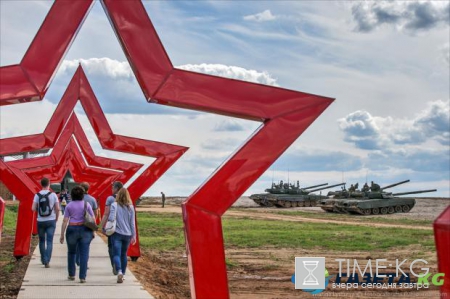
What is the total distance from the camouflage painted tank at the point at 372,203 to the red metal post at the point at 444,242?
133ft

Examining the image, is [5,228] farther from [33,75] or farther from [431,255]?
[33,75]

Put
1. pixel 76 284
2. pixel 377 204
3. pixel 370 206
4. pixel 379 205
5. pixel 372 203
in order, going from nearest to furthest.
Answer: pixel 76 284 → pixel 370 206 → pixel 372 203 → pixel 377 204 → pixel 379 205

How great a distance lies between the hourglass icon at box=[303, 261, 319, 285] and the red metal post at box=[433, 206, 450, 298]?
4.79 metres

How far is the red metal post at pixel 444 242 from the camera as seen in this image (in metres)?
5.02

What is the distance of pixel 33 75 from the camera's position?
6.81m

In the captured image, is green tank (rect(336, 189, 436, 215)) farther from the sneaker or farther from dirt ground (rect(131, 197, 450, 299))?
the sneaker

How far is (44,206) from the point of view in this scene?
12.6 m

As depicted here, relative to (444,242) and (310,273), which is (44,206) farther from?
(444,242)

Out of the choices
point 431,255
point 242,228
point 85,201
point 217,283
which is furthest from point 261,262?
point 242,228

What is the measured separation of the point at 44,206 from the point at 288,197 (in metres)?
45.8

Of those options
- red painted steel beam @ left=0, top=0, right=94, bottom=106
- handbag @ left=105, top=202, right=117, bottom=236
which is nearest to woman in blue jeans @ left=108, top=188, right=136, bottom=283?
handbag @ left=105, top=202, right=117, bottom=236

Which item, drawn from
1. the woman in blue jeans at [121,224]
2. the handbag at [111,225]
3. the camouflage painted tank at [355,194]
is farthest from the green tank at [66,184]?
the handbag at [111,225]

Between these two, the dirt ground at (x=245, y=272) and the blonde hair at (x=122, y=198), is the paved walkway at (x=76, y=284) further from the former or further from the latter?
the blonde hair at (x=122, y=198)

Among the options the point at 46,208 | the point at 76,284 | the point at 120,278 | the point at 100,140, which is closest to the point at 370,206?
the point at 100,140
